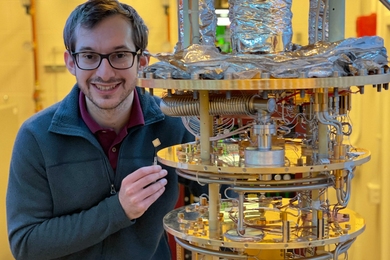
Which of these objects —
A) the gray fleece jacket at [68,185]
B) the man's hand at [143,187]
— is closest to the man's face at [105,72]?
the gray fleece jacket at [68,185]

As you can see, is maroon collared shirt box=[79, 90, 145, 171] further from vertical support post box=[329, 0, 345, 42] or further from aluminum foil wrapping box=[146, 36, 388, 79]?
vertical support post box=[329, 0, 345, 42]

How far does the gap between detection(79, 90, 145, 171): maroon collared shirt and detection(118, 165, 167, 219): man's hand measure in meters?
0.24

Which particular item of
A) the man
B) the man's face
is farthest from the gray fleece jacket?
the man's face

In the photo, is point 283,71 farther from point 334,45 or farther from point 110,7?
point 110,7

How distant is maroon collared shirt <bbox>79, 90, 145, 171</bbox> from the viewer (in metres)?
1.57

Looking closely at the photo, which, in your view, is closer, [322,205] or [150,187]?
[322,205]

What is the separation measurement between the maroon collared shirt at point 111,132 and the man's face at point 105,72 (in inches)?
2.6

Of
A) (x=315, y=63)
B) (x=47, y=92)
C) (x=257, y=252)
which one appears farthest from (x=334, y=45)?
(x=47, y=92)

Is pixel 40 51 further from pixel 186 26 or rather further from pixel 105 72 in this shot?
pixel 186 26

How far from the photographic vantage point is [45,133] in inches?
61.1

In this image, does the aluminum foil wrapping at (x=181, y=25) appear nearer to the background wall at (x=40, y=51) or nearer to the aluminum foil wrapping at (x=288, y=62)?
the aluminum foil wrapping at (x=288, y=62)

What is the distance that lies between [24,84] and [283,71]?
6.95 feet

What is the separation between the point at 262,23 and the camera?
1161mm

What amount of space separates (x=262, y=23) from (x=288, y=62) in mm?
182
